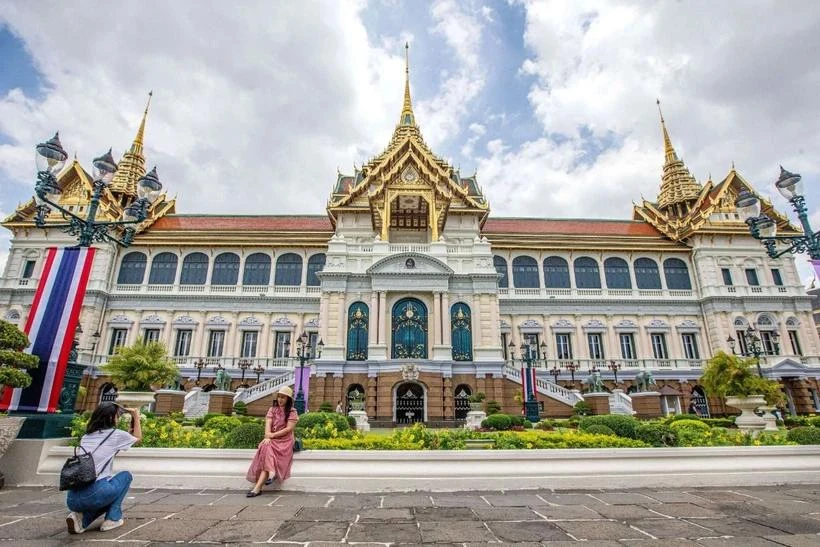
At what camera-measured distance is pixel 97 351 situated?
2716 cm

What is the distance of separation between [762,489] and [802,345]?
97.4 feet

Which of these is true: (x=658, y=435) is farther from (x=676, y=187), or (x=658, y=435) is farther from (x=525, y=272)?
(x=676, y=187)

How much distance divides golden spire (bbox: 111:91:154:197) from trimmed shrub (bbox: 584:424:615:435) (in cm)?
4050

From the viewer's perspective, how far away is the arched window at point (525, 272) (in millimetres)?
30667

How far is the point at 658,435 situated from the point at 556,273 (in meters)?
23.9

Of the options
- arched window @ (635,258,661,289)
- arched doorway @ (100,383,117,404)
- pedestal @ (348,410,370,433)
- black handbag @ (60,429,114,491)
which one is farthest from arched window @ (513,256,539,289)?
black handbag @ (60,429,114,491)

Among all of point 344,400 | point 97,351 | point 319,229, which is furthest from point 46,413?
point 319,229

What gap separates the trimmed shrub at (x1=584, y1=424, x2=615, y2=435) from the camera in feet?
30.2

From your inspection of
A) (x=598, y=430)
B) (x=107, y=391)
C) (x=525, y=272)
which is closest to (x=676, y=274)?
(x=525, y=272)

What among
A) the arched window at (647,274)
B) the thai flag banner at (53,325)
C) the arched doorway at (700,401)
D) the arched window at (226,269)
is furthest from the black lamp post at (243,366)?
the arched doorway at (700,401)

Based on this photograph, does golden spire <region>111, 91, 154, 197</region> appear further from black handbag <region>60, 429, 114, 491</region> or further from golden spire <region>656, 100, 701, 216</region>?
golden spire <region>656, 100, 701, 216</region>

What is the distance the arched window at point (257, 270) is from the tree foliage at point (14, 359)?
76.5ft

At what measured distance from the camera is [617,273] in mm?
31203

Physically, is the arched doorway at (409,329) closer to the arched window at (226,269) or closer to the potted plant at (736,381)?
the potted plant at (736,381)
